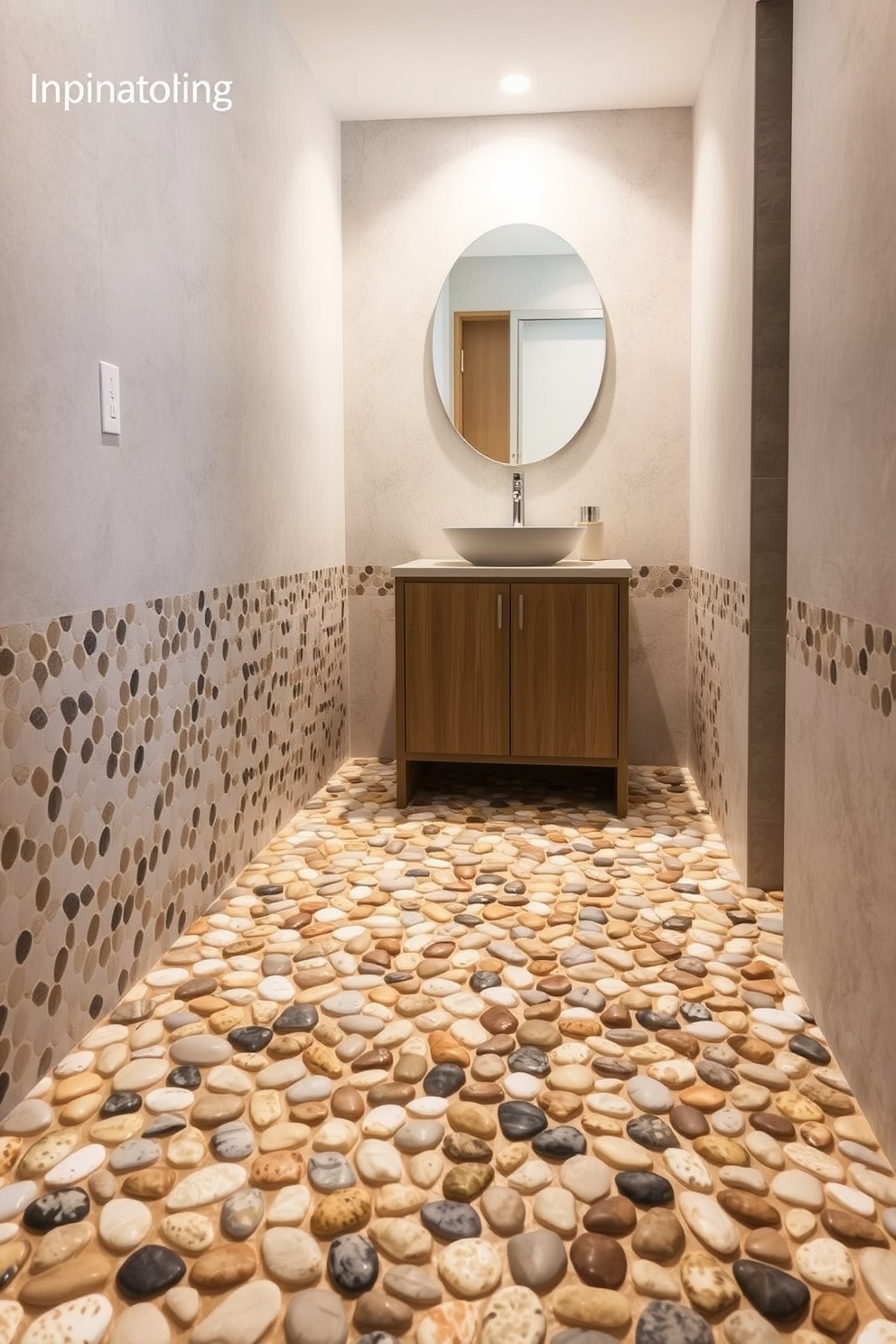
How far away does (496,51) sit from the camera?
3021mm

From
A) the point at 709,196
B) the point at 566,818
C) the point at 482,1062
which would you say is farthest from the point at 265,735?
the point at 709,196

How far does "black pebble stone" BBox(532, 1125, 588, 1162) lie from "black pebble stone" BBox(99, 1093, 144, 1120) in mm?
576

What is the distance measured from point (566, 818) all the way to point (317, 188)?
2.08m

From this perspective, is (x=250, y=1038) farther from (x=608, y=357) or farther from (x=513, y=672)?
(x=608, y=357)

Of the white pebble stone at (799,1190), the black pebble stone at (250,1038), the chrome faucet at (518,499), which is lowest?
the white pebble stone at (799,1190)

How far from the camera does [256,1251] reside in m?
1.21

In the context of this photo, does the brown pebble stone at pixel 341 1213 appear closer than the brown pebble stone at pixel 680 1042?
Yes

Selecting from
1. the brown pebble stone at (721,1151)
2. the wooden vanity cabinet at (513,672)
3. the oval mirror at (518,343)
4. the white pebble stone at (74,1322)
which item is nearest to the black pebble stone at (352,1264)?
the white pebble stone at (74,1322)

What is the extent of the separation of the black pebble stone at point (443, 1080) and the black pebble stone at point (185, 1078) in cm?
34

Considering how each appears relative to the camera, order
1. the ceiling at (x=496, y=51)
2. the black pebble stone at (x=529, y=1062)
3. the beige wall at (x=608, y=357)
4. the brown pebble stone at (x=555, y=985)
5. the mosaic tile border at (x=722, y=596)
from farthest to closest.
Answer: the beige wall at (x=608, y=357) < the ceiling at (x=496, y=51) < the mosaic tile border at (x=722, y=596) < the brown pebble stone at (x=555, y=985) < the black pebble stone at (x=529, y=1062)

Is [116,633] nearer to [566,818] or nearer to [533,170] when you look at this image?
[566,818]

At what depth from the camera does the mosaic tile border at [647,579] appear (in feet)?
11.9

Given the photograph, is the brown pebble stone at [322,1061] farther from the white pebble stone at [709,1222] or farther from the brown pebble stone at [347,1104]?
the white pebble stone at [709,1222]

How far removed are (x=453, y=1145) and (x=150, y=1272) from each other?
1.36ft
